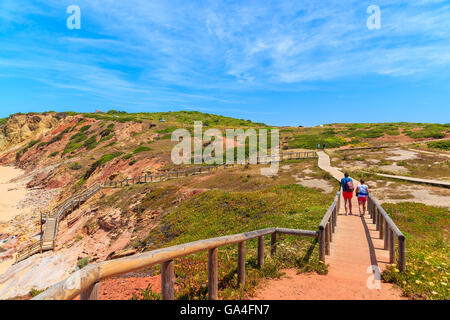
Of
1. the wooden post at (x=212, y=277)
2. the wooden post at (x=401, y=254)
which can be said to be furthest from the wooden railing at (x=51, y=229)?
the wooden post at (x=401, y=254)

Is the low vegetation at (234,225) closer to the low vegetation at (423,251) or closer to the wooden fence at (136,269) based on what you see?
the wooden fence at (136,269)

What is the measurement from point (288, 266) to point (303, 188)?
50.1ft

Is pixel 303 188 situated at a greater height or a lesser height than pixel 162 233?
greater

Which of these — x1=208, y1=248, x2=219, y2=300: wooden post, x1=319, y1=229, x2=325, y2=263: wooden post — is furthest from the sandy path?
x1=319, y1=229, x2=325, y2=263: wooden post

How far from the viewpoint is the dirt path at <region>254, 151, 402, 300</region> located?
5.23 m

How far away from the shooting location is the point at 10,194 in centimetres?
4372

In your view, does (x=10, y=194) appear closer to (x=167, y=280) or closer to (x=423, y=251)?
(x=167, y=280)

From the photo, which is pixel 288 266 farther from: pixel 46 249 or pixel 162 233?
pixel 46 249

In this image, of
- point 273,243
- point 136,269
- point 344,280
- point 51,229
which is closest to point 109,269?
point 136,269

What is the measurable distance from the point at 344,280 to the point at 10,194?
2125 inches

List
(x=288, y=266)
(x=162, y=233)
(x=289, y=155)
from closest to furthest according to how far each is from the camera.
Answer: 1. (x=288, y=266)
2. (x=162, y=233)
3. (x=289, y=155)
